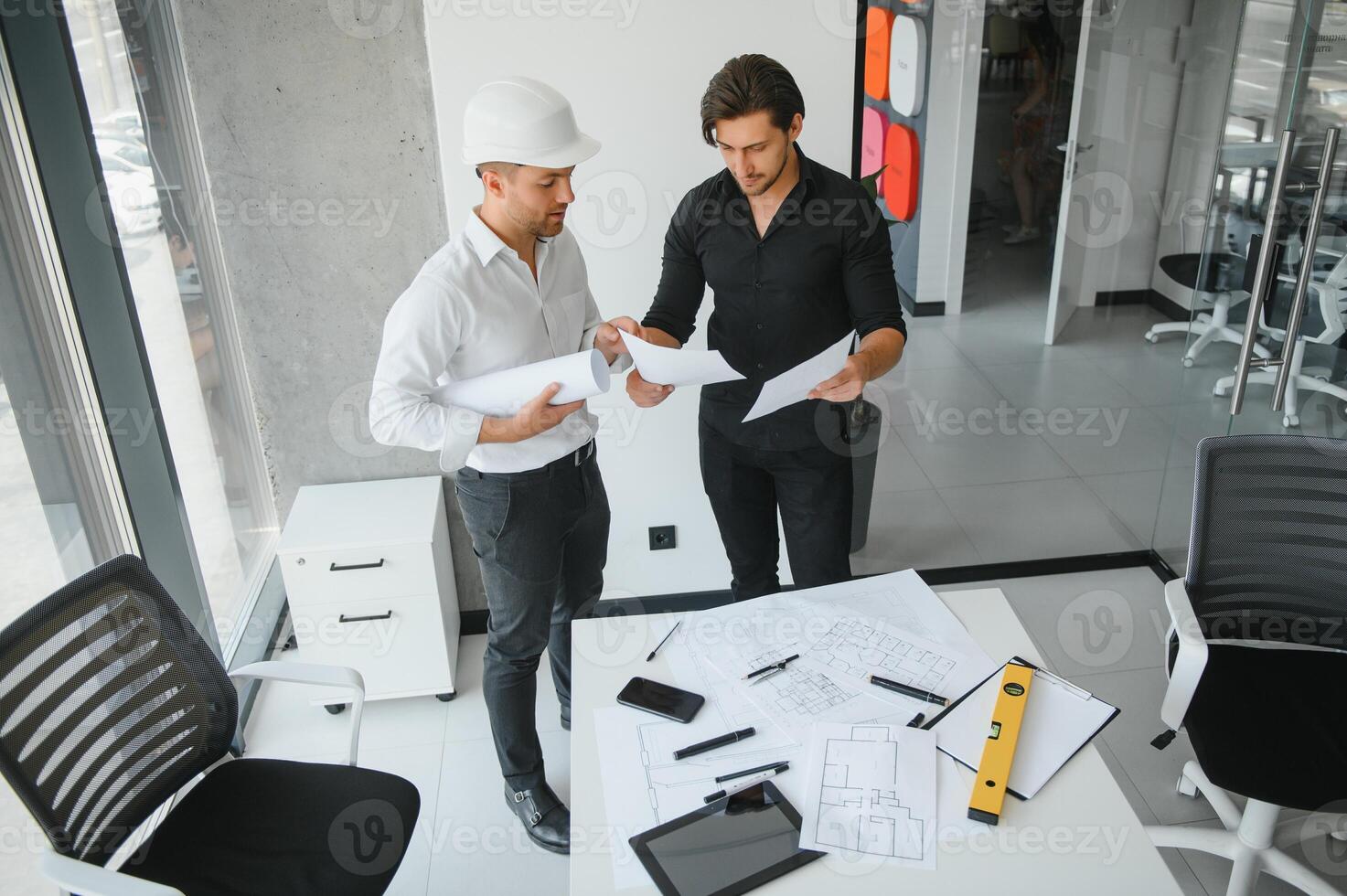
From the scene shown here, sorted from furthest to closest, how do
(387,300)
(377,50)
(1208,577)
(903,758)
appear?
(387,300)
(377,50)
(1208,577)
(903,758)

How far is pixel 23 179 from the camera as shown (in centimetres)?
233

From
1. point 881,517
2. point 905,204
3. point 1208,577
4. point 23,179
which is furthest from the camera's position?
point 881,517

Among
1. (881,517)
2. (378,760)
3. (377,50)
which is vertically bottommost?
(378,760)

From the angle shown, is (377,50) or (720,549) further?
(720,549)

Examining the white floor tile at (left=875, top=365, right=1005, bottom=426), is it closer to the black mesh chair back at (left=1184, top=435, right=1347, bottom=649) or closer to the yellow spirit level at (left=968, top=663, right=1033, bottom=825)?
the black mesh chair back at (left=1184, top=435, right=1347, bottom=649)

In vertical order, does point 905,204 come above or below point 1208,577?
above

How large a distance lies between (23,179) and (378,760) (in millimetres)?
1840

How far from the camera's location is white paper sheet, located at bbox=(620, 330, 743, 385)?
7.02ft

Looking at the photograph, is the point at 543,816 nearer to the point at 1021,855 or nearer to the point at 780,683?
the point at 780,683

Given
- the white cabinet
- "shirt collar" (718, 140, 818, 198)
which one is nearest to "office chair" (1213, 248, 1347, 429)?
"shirt collar" (718, 140, 818, 198)

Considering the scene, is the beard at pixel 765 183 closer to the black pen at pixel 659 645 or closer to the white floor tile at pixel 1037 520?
the black pen at pixel 659 645

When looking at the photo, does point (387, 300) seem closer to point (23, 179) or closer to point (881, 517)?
point (23, 179)

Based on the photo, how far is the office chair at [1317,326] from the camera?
308 centimetres

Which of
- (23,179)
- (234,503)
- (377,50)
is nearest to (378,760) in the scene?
(234,503)
